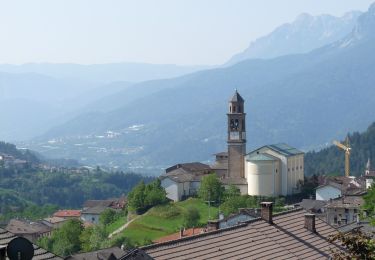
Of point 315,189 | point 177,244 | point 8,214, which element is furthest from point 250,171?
point 8,214

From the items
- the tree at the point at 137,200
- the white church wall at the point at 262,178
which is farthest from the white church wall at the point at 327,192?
the tree at the point at 137,200

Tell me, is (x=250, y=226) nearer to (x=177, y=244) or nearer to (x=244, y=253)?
(x=244, y=253)

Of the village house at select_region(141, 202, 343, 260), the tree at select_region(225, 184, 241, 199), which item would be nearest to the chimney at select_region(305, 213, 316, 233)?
the village house at select_region(141, 202, 343, 260)

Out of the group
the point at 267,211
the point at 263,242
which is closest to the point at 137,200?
the point at 267,211

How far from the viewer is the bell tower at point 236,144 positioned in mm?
85375

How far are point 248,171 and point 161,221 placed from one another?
33.7 ft

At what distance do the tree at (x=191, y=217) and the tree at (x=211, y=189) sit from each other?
434 cm

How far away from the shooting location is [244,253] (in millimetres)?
25016

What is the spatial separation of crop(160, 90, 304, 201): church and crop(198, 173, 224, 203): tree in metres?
1.96

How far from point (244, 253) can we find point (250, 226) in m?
2.51

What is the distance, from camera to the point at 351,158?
179000 mm

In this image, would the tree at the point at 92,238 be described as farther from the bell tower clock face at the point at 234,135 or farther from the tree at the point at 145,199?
the bell tower clock face at the point at 234,135

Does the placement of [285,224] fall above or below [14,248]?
below

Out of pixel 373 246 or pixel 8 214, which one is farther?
pixel 8 214
